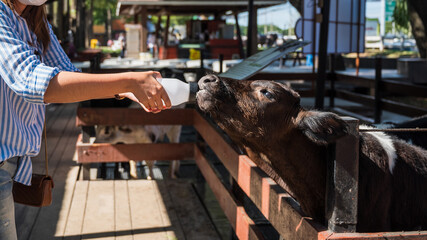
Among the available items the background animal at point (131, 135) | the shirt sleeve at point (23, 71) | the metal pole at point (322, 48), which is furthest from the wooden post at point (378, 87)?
the shirt sleeve at point (23, 71)

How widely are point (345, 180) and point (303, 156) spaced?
0.41 metres

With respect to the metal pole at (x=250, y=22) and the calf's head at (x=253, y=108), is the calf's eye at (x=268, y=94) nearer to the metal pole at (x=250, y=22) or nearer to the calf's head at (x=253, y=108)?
the calf's head at (x=253, y=108)

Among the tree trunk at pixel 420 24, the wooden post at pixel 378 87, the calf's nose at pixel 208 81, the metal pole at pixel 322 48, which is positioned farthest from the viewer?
the tree trunk at pixel 420 24

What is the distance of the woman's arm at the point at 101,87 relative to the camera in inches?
80.7

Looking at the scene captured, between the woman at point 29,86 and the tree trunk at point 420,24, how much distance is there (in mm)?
9972

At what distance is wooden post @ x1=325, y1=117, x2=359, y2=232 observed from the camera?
233cm

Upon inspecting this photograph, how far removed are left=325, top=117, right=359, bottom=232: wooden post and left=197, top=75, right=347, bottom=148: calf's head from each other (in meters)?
0.29

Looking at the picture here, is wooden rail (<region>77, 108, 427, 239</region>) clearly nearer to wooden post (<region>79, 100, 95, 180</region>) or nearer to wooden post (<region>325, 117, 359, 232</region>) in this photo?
wooden post (<region>325, 117, 359, 232</region>)

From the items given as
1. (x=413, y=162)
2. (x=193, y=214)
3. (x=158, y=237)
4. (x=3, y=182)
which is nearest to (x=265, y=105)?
(x=413, y=162)

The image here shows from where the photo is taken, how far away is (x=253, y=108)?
2732 millimetres

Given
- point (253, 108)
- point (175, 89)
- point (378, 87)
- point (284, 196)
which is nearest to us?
point (175, 89)

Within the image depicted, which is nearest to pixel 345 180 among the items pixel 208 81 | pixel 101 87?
pixel 208 81

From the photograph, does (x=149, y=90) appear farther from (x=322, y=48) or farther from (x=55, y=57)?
(x=322, y=48)

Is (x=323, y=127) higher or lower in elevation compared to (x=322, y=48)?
lower
